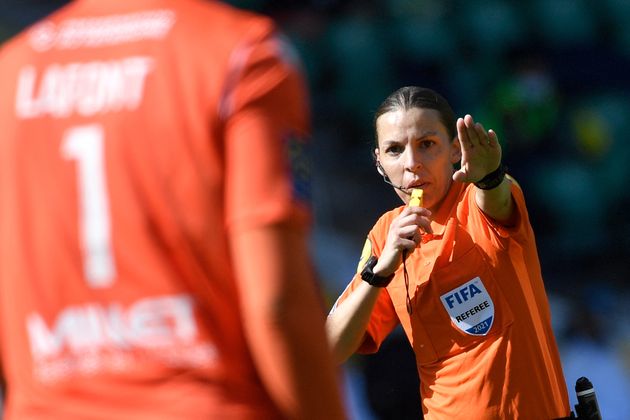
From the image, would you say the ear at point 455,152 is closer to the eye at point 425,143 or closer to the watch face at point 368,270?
the eye at point 425,143

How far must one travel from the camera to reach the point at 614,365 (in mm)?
6555

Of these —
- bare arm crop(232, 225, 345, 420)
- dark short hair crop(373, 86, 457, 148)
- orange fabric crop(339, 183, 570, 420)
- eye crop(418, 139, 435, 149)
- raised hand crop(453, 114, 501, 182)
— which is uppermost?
dark short hair crop(373, 86, 457, 148)

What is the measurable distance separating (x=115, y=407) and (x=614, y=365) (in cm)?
554

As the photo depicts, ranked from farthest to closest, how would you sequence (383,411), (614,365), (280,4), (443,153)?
1. (280,4)
2. (614,365)
3. (383,411)
4. (443,153)

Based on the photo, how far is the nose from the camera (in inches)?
123

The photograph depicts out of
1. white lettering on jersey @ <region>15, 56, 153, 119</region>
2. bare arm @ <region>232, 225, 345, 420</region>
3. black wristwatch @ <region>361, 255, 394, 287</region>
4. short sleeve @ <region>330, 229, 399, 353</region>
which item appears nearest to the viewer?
bare arm @ <region>232, 225, 345, 420</region>

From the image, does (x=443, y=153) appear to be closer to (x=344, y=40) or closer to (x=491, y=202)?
(x=491, y=202)

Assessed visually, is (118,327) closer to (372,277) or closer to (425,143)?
(372,277)

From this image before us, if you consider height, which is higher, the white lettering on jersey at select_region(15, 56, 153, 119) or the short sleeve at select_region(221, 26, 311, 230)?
the white lettering on jersey at select_region(15, 56, 153, 119)

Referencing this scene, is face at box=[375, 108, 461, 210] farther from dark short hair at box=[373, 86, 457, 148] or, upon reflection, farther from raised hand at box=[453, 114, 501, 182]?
raised hand at box=[453, 114, 501, 182]

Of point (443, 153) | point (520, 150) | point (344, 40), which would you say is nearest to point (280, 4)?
point (344, 40)

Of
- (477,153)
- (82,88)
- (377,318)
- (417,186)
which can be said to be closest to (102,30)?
(82,88)

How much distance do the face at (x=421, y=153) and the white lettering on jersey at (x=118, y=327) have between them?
173 cm

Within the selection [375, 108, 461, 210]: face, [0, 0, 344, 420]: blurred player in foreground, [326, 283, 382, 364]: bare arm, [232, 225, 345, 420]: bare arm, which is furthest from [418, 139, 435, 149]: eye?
[232, 225, 345, 420]: bare arm
